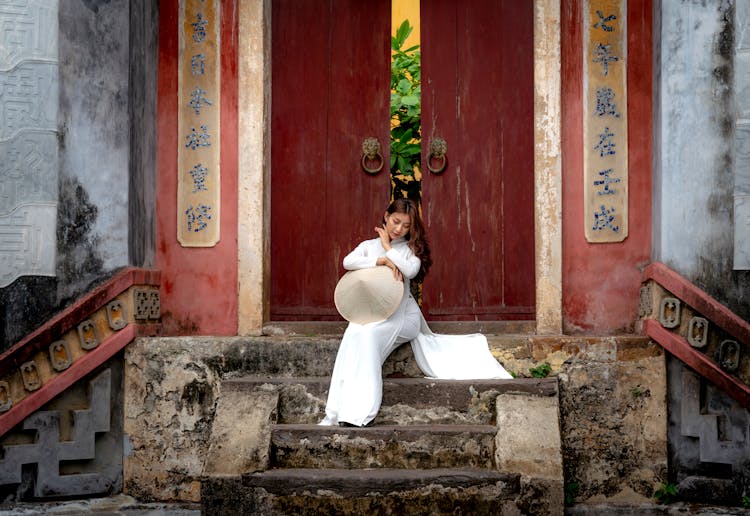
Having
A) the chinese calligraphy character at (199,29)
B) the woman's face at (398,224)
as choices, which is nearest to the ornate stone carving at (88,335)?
the woman's face at (398,224)

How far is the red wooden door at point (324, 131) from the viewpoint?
23.1ft

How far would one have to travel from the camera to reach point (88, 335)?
6.00 metres

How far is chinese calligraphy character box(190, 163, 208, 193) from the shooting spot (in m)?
6.62

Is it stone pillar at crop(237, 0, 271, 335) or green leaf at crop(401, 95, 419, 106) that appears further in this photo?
green leaf at crop(401, 95, 419, 106)

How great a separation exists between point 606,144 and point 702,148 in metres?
0.69

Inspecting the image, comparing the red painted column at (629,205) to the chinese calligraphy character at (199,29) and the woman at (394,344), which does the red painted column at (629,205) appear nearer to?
the woman at (394,344)

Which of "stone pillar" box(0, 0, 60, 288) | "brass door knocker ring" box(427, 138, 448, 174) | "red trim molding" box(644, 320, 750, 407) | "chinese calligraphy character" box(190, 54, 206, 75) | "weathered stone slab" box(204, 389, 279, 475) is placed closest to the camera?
"weathered stone slab" box(204, 389, 279, 475)

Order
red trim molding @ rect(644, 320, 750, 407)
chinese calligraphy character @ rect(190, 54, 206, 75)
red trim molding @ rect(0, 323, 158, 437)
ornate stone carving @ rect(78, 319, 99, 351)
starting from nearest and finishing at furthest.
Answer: red trim molding @ rect(644, 320, 750, 407), red trim molding @ rect(0, 323, 158, 437), ornate stone carving @ rect(78, 319, 99, 351), chinese calligraphy character @ rect(190, 54, 206, 75)

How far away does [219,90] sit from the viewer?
6.62 metres

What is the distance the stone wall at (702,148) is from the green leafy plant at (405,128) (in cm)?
302

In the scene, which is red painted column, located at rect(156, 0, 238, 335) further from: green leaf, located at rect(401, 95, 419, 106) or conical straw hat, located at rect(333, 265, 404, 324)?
green leaf, located at rect(401, 95, 419, 106)

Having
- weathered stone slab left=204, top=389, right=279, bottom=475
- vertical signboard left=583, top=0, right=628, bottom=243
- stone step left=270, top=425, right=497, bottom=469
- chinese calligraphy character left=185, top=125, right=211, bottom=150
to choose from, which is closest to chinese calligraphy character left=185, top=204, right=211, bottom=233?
chinese calligraphy character left=185, top=125, right=211, bottom=150

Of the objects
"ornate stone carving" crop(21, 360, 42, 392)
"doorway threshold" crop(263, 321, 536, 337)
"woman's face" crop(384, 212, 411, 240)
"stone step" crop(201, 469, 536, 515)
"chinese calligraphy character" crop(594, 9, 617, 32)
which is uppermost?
"chinese calligraphy character" crop(594, 9, 617, 32)

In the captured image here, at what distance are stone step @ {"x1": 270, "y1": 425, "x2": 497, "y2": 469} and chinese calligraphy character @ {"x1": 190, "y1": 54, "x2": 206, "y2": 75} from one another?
2.68 m
